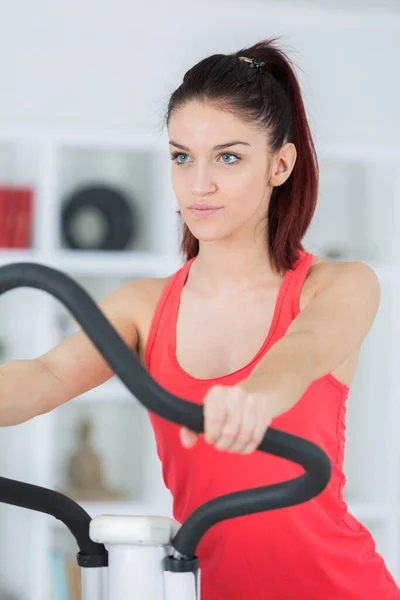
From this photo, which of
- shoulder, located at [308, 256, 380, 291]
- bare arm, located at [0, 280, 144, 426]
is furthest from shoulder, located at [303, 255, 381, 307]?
bare arm, located at [0, 280, 144, 426]

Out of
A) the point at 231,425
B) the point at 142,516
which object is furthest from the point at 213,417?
the point at 142,516

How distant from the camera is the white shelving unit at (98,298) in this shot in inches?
164

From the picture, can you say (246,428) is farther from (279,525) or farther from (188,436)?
(279,525)

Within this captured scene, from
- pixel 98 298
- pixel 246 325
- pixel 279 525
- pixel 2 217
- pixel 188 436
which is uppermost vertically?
pixel 2 217

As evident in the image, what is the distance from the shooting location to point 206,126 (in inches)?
57.5

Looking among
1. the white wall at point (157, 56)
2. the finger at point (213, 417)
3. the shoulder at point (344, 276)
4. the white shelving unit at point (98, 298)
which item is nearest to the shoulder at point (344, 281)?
the shoulder at point (344, 276)

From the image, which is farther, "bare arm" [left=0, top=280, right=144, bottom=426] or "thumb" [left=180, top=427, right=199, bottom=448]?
"bare arm" [left=0, top=280, right=144, bottom=426]

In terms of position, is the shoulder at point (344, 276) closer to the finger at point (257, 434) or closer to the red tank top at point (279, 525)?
the red tank top at point (279, 525)

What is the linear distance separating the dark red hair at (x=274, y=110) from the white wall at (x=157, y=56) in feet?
9.22

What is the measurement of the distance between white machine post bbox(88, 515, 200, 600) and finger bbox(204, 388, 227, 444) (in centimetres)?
19

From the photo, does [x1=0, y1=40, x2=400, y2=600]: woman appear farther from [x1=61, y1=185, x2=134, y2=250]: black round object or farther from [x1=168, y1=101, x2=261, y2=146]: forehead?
[x1=61, y1=185, x2=134, y2=250]: black round object

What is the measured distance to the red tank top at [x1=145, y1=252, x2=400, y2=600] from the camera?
1.49m

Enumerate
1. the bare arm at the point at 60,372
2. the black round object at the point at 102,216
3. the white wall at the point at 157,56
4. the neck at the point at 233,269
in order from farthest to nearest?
the white wall at the point at 157,56 → the black round object at the point at 102,216 → the neck at the point at 233,269 → the bare arm at the point at 60,372

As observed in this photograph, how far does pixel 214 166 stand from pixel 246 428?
0.66 m
